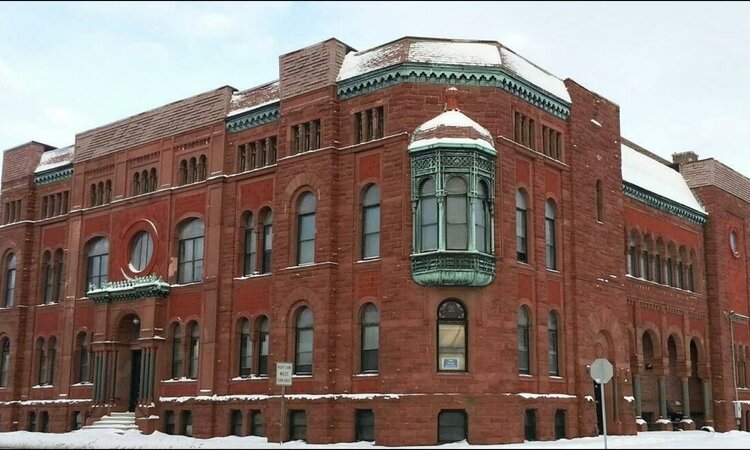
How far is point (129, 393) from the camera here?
4238 centimetres

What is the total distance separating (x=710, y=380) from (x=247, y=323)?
25291 millimetres

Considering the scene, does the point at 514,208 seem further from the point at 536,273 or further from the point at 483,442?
the point at 483,442

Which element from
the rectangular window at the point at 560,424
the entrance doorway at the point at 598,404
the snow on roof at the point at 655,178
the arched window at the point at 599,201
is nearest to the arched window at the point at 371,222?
the rectangular window at the point at 560,424

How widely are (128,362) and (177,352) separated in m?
3.33

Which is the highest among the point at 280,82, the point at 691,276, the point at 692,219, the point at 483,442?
the point at 280,82

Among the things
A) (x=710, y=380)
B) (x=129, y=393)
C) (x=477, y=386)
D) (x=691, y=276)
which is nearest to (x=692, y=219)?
(x=691, y=276)

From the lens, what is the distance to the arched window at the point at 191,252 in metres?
41.0

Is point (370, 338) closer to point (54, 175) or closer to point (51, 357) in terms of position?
point (51, 357)

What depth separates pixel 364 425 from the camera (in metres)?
33.1

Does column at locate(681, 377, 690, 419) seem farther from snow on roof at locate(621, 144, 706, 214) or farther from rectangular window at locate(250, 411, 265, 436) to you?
rectangular window at locate(250, 411, 265, 436)

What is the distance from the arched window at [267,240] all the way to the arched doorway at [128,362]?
768 centimetres

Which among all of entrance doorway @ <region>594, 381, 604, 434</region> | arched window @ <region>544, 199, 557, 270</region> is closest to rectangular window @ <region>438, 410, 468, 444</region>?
arched window @ <region>544, 199, 557, 270</region>

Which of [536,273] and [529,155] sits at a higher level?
[529,155]

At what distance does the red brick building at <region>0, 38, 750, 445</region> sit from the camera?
3250cm
